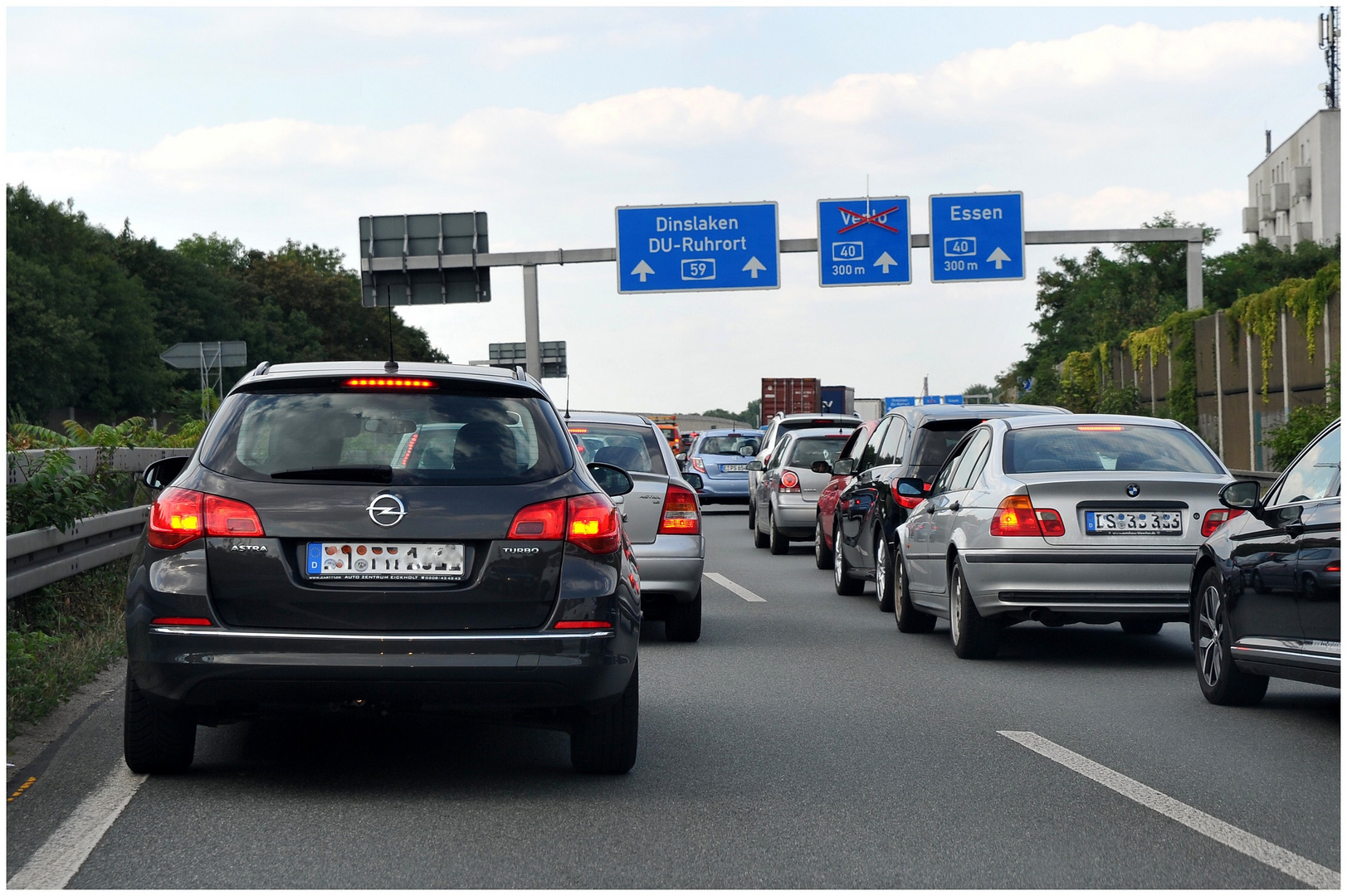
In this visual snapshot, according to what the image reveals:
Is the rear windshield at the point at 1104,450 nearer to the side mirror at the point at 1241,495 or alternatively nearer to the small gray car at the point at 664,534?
the small gray car at the point at 664,534

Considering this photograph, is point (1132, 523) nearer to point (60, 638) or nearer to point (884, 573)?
point (884, 573)

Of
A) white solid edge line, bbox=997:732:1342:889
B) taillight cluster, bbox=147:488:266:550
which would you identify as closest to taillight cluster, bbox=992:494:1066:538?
white solid edge line, bbox=997:732:1342:889

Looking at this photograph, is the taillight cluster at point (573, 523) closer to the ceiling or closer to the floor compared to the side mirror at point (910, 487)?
closer to the ceiling

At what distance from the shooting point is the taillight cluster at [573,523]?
20.4 ft

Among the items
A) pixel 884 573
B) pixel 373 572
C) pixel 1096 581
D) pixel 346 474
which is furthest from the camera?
pixel 884 573

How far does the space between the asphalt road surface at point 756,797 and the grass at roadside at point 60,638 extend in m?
0.31

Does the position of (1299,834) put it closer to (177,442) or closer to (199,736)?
(199,736)

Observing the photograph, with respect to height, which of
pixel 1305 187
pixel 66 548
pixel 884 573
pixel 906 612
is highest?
pixel 1305 187


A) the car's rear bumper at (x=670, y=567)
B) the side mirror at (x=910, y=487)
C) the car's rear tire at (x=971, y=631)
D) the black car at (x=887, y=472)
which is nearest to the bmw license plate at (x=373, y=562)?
the car's rear tire at (x=971, y=631)

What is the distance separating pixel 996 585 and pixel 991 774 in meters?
3.63

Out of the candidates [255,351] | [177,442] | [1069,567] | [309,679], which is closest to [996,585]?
[1069,567]

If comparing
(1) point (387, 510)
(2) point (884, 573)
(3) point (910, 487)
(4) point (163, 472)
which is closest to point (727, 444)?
(2) point (884, 573)

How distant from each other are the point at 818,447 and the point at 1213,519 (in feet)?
39.4

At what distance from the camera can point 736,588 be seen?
16453mm
